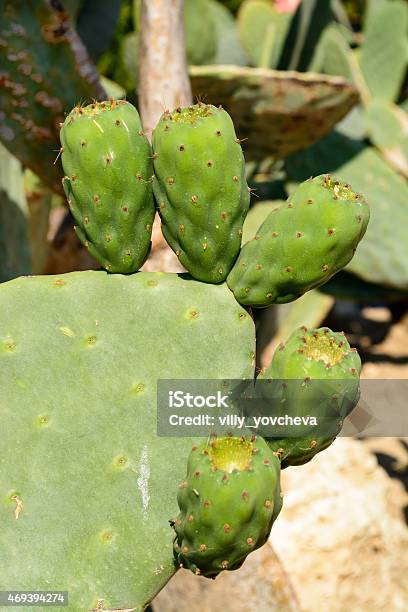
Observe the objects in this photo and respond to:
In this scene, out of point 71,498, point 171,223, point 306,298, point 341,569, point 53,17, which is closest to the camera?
point 71,498

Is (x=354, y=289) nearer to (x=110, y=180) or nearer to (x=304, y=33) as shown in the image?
(x=304, y=33)

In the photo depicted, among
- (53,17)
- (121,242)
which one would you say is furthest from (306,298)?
(121,242)

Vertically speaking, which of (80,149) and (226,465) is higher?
(80,149)

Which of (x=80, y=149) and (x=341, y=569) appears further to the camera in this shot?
(x=341, y=569)

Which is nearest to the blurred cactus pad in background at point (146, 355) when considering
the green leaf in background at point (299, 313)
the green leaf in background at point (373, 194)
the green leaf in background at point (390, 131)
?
the green leaf in background at point (373, 194)

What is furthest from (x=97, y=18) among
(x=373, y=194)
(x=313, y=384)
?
(x=313, y=384)

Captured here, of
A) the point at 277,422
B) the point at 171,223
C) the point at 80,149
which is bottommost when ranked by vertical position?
the point at 277,422

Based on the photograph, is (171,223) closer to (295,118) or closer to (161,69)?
(161,69)
